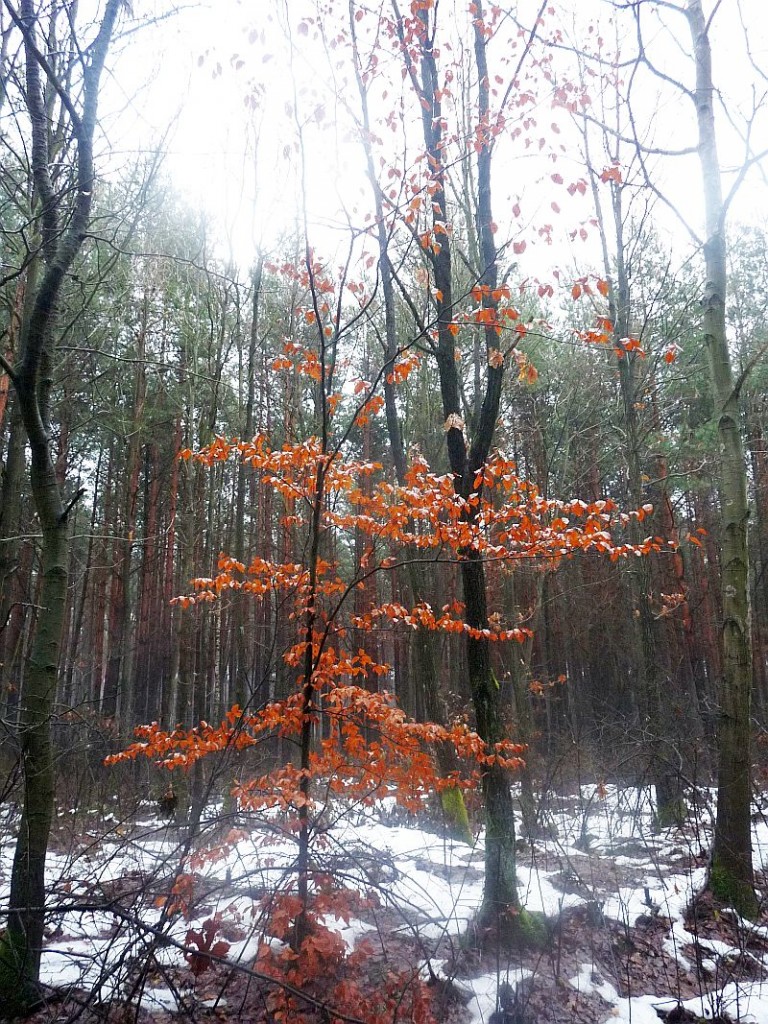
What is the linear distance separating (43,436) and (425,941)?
167 inches

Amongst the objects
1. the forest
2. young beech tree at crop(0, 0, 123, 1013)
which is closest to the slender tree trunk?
the forest

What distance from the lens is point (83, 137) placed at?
3.71m

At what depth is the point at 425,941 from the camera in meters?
4.51

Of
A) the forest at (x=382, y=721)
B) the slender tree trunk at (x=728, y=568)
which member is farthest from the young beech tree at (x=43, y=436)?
the slender tree trunk at (x=728, y=568)

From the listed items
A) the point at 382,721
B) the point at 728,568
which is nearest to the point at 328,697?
the point at 382,721

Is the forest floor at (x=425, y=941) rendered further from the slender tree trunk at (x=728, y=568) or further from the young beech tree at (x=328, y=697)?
the slender tree trunk at (x=728, y=568)

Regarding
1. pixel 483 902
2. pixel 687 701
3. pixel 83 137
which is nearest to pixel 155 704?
pixel 687 701

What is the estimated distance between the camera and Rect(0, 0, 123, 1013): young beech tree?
3508 millimetres

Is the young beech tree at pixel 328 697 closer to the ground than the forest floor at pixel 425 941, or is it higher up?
higher up

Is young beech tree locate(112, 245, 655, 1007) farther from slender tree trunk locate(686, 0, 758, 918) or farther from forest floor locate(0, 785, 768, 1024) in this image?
slender tree trunk locate(686, 0, 758, 918)

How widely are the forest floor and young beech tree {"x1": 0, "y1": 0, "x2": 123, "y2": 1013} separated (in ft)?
0.67

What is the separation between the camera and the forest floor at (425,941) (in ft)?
10.4

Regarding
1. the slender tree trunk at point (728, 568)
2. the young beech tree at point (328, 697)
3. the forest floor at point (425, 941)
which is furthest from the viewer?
the slender tree trunk at point (728, 568)

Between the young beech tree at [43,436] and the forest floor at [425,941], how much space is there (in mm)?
204
